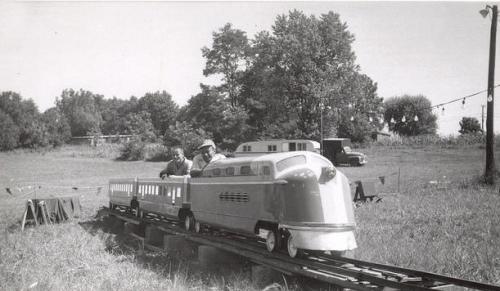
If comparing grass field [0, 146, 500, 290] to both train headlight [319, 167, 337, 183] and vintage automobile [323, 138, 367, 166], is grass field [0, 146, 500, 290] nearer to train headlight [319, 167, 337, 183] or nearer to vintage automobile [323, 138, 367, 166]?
train headlight [319, 167, 337, 183]

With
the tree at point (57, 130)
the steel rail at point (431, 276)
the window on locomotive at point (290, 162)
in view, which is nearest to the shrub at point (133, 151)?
the tree at point (57, 130)

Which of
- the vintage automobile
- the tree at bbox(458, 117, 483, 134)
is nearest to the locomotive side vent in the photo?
the vintage automobile

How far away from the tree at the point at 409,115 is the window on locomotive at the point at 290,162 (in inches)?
3155

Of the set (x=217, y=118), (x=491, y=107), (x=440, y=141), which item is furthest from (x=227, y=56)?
(x=491, y=107)

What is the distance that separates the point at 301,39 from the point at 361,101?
872cm

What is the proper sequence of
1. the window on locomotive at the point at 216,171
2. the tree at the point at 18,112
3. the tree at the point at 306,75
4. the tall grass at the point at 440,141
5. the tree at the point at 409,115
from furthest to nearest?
1. the tree at the point at 409,115
2. the tall grass at the point at 440,141
3. the tree at the point at 306,75
4. the tree at the point at 18,112
5. the window on locomotive at the point at 216,171

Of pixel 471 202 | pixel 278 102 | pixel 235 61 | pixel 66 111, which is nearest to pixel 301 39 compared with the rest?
pixel 278 102

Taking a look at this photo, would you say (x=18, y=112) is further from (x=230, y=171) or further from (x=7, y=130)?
(x=230, y=171)

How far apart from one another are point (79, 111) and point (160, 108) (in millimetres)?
23571

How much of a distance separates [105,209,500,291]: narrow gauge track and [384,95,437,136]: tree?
8042cm

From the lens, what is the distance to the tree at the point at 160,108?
107 meters

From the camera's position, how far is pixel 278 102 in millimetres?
41469

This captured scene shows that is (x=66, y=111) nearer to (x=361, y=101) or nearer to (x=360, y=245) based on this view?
(x=361, y=101)

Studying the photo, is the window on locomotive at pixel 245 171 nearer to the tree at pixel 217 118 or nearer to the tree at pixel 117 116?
the tree at pixel 217 118
